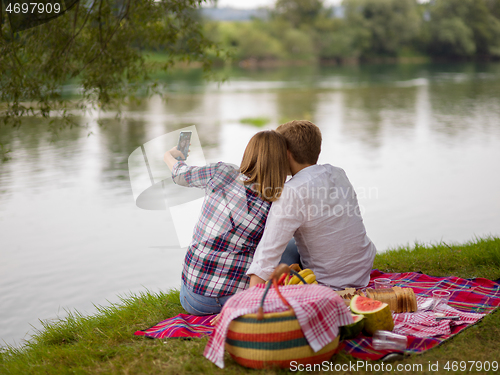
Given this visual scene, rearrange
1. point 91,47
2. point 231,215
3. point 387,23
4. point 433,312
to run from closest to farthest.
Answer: point 231,215, point 433,312, point 91,47, point 387,23

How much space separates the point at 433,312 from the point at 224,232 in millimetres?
1357

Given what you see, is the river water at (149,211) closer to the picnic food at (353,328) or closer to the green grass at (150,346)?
the green grass at (150,346)

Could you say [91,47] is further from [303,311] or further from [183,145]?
[303,311]

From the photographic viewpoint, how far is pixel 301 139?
2.90 m

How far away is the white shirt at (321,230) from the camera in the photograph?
106 inches

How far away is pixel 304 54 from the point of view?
252 feet

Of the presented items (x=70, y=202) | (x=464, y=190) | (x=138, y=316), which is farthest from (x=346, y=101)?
(x=138, y=316)

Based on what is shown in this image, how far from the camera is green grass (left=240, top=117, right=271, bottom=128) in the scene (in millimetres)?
17719

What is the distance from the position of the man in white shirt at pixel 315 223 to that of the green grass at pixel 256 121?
14.6 meters

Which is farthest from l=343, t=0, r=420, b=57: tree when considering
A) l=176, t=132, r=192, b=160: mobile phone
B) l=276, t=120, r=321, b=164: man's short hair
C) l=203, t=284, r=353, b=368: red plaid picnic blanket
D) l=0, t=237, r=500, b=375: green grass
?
l=203, t=284, r=353, b=368: red plaid picnic blanket

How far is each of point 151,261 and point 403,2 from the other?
78571 millimetres

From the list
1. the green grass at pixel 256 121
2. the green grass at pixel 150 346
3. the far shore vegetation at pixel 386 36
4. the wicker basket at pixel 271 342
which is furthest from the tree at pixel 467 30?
the wicker basket at pixel 271 342

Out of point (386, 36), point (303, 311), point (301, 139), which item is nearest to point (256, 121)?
point (301, 139)

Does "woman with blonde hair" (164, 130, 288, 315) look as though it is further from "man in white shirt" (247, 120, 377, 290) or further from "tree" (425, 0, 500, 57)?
"tree" (425, 0, 500, 57)
